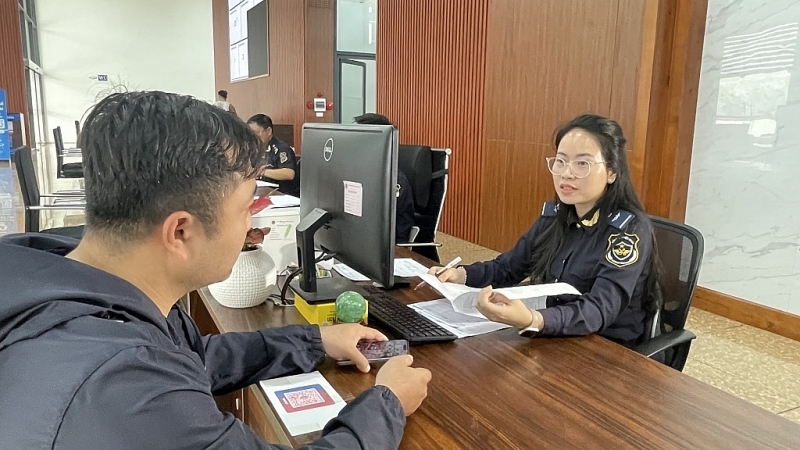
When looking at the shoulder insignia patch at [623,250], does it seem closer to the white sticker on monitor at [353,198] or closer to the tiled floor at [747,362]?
the white sticker on monitor at [353,198]

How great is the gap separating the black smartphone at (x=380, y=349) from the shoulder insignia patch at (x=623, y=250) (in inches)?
25.2

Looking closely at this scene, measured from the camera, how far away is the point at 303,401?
3.41 ft

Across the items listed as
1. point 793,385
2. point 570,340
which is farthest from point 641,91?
point 570,340

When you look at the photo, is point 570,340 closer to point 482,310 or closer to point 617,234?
point 482,310

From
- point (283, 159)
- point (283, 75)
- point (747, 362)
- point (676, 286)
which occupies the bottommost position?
point (747, 362)

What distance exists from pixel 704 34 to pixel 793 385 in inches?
77.0

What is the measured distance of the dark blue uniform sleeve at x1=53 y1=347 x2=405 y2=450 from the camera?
1.88 feet

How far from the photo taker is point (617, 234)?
1.60 m

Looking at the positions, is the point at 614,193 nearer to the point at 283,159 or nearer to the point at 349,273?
the point at 349,273

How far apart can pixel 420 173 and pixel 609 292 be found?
197 cm

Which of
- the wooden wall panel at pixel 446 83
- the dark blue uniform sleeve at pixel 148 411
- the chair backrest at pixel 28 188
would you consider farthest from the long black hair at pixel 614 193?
the wooden wall panel at pixel 446 83

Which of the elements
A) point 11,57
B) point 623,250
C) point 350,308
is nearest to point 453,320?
point 350,308

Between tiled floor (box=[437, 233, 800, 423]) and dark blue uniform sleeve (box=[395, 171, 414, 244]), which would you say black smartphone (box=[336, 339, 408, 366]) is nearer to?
tiled floor (box=[437, 233, 800, 423])

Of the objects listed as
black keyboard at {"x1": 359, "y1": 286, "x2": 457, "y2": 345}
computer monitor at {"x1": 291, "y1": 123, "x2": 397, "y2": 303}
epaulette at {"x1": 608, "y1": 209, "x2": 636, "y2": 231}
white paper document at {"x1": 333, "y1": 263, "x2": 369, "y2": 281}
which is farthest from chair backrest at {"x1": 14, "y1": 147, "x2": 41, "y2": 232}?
epaulette at {"x1": 608, "y1": 209, "x2": 636, "y2": 231}
